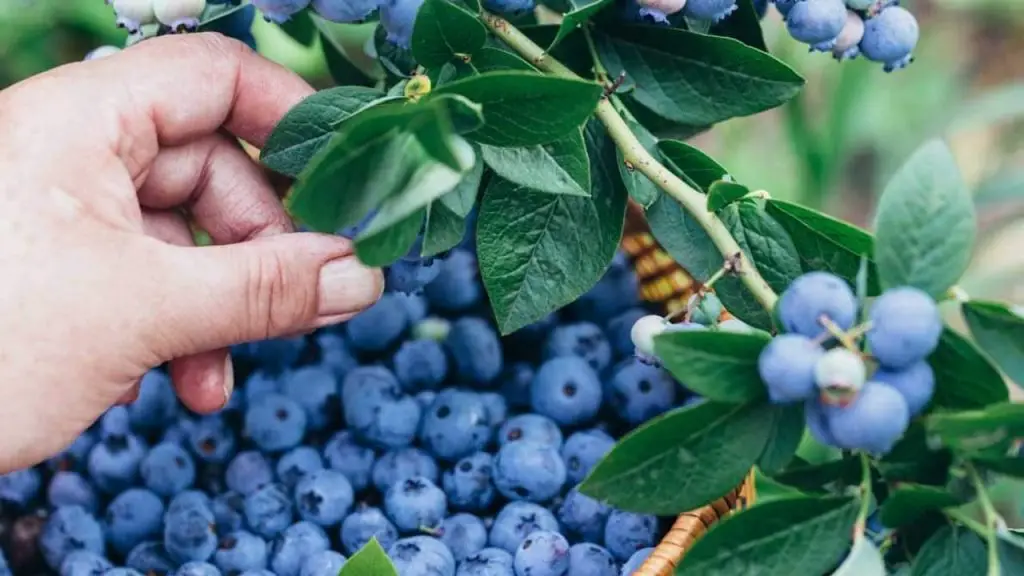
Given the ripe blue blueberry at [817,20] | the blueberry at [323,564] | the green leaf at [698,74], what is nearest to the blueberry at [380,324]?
the blueberry at [323,564]

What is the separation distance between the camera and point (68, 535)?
0.96 metres

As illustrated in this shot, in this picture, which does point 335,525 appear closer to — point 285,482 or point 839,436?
point 285,482

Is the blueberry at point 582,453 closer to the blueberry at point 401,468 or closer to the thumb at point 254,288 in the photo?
→ the blueberry at point 401,468

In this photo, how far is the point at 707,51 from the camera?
0.81 metres

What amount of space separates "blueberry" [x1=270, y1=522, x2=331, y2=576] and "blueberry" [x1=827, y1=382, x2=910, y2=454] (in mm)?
535

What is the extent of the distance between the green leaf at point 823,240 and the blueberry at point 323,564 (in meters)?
0.45

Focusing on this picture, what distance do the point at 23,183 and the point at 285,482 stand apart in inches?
14.8

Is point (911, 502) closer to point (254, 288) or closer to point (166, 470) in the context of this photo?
point (254, 288)

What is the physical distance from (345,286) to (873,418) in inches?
15.7

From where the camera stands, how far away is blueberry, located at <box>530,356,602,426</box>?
989 millimetres

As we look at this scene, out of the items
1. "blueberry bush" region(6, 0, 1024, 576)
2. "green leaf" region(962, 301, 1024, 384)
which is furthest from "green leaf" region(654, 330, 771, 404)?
"green leaf" region(962, 301, 1024, 384)

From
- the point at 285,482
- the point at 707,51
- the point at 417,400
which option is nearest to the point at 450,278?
the point at 417,400

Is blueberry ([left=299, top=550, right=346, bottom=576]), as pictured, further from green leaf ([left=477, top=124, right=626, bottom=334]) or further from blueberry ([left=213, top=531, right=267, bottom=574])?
green leaf ([left=477, top=124, right=626, bottom=334])

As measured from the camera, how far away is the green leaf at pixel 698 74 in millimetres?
791
